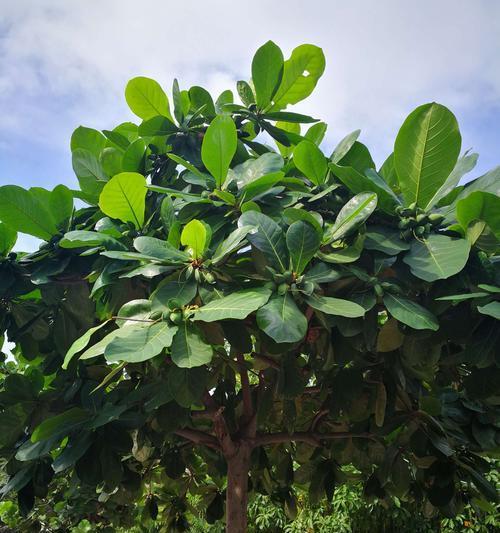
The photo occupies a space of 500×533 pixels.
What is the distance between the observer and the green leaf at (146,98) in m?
2.02

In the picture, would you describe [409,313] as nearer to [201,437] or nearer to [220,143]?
[220,143]

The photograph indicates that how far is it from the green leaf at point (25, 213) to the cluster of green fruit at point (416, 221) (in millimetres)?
1113

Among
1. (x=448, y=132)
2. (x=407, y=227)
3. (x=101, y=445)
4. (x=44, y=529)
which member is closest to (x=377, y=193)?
(x=407, y=227)

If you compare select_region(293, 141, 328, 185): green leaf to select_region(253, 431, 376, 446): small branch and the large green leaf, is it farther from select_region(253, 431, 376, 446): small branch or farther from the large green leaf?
select_region(253, 431, 376, 446): small branch

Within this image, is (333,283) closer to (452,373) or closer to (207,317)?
(207,317)

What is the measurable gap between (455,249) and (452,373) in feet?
5.18

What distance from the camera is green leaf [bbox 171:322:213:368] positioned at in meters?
1.32

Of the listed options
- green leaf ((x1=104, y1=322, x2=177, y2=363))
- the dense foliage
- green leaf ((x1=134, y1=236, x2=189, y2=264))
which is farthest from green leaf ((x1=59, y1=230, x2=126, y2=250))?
green leaf ((x1=104, y1=322, x2=177, y2=363))

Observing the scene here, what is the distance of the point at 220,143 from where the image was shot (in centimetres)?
164

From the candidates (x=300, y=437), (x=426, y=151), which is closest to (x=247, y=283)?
(x=426, y=151)

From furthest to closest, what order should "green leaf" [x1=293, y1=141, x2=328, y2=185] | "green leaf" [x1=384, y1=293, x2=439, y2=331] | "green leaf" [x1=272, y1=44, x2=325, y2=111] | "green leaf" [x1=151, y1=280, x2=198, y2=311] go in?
"green leaf" [x1=272, y1=44, x2=325, y2=111], "green leaf" [x1=293, y1=141, x2=328, y2=185], "green leaf" [x1=151, y1=280, x2=198, y2=311], "green leaf" [x1=384, y1=293, x2=439, y2=331]

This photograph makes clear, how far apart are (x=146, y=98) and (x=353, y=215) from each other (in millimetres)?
992

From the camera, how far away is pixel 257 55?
1883mm

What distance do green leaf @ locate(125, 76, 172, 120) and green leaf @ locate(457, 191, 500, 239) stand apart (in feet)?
3.73
